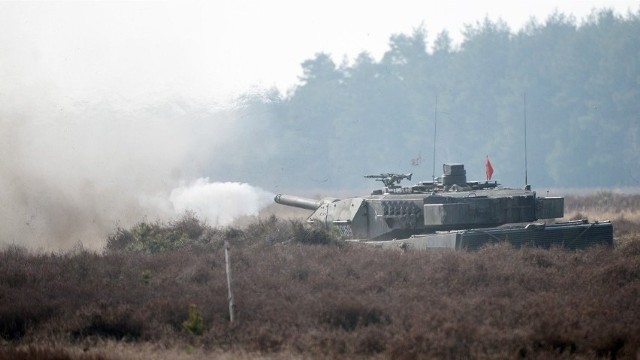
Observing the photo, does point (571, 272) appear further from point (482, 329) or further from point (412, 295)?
point (482, 329)

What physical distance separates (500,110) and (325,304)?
224 feet

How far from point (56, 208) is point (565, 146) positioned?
178ft

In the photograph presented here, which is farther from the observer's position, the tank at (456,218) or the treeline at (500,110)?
the treeline at (500,110)

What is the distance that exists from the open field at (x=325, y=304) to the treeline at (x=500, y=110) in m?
52.0

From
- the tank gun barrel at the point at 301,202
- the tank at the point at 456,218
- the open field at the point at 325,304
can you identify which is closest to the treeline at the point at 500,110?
the tank gun barrel at the point at 301,202

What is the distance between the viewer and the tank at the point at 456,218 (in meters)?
23.9

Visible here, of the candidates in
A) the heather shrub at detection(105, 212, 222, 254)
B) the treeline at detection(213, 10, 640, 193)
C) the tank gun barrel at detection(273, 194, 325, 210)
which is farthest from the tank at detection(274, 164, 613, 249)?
the treeline at detection(213, 10, 640, 193)

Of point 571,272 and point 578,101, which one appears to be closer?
point 571,272

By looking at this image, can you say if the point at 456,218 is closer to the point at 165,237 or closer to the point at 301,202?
the point at 301,202

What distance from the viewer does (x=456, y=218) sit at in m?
24.3

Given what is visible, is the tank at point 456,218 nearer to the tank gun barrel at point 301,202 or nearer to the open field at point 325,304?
the open field at point 325,304

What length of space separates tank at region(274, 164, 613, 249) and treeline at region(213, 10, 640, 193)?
47.2 m

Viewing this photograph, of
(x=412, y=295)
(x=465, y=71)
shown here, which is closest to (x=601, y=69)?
(x=465, y=71)

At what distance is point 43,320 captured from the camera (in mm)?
16859
